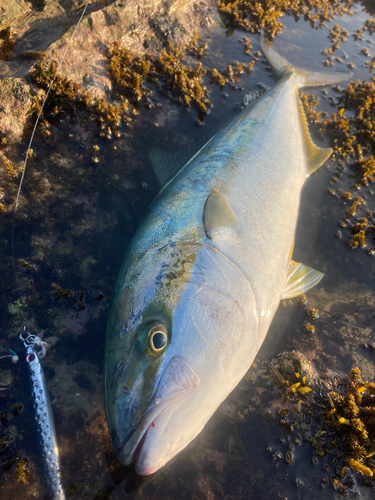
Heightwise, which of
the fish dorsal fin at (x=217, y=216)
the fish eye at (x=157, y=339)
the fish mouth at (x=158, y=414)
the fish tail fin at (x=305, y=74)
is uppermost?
the fish tail fin at (x=305, y=74)

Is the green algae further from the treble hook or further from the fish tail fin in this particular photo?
the treble hook

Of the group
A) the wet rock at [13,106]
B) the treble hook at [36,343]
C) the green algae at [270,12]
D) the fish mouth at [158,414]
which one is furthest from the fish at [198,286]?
the green algae at [270,12]

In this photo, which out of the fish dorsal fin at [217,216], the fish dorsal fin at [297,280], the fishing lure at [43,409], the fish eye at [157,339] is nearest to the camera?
the fish eye at [157,339]

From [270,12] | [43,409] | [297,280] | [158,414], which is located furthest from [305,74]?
[43,409]

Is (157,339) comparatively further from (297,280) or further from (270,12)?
(270,12)

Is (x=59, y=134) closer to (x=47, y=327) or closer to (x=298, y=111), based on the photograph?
(x=47, y=327)

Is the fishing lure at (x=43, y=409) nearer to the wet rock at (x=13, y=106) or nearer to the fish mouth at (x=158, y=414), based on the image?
the fish mouth at (x=158, y=414)

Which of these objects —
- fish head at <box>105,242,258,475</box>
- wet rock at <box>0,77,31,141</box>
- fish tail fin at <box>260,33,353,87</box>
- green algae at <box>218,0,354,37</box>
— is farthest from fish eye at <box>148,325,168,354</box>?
green algae at <box>218,0,354,37</box>
